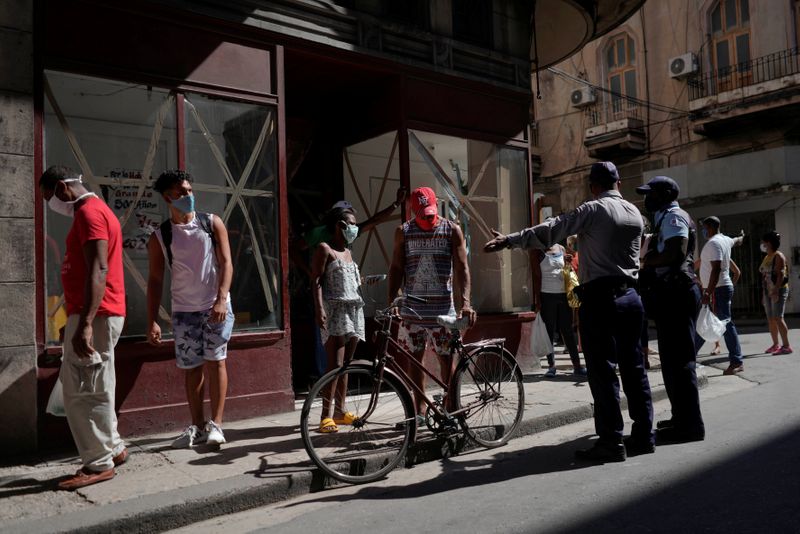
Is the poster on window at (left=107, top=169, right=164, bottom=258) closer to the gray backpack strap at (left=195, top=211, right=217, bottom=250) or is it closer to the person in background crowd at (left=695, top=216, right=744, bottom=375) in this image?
the gray backpack strap at (left=195, top=211, right=217, bottom=250)

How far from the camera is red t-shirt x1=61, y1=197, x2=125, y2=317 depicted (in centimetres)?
423

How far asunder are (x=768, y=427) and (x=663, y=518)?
8.01 feet

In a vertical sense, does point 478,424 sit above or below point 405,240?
below

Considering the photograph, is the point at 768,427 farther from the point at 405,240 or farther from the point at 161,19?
the point at 161,19

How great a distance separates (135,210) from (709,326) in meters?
6.13

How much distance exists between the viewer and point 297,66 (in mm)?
7266

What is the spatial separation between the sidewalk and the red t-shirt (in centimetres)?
111

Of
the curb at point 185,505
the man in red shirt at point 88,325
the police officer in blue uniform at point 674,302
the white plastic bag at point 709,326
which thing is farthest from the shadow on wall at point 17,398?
the white plastic bag at point 709,326

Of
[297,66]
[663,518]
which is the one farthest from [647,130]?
[663,518]

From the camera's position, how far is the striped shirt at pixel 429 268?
5.23 metres

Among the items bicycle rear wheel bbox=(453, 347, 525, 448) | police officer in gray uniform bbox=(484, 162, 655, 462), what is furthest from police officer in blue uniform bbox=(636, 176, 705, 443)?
bicycle rear wheel bbox=(453, 347, 525, 448)

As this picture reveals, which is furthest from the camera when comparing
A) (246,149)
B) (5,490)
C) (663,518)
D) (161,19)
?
(246,149)

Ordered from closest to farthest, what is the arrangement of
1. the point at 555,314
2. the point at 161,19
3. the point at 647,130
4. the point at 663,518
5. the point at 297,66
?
the point at 663,518, the point at 161,19, the point at 297,66, the point at 555,314, the point at 647,130

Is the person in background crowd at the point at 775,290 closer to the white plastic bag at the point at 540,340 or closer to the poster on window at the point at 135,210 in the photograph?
the white plastic bag at the point at 540,340
